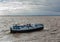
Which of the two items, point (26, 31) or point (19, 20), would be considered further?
point (19, 20)

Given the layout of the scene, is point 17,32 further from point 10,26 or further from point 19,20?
point 19,20

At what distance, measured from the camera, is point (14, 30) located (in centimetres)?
97

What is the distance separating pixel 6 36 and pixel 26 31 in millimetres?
115

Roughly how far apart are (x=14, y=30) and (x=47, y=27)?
205 mm

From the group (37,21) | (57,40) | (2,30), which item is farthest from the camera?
(37,21)

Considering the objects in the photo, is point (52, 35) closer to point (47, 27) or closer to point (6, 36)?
point (47, 27)

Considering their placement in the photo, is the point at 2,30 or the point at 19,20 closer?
the point at 2,30

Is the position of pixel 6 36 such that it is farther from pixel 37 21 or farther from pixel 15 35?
pixel 37 21

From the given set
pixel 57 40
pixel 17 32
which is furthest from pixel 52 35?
pixel 17 32

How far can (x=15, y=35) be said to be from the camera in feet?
3.14

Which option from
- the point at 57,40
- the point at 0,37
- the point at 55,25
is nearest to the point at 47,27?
the point at 55,25

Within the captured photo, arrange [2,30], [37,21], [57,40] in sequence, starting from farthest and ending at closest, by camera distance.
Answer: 1. [37,21]
2. [2,30]
3. [57,40]

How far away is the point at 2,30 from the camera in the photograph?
1.01m

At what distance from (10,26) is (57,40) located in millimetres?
276
